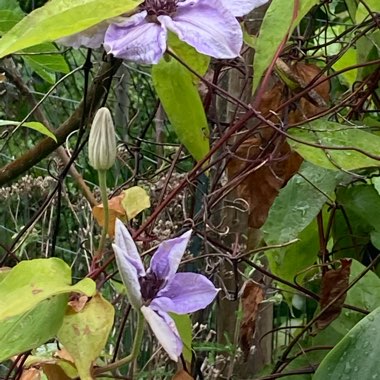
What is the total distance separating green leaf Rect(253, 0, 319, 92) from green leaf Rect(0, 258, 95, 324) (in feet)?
0.47

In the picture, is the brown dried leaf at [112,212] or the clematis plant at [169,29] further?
the brown dried leaf at [112,212]

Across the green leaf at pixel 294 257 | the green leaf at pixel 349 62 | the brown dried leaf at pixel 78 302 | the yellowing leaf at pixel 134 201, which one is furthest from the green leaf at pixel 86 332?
the green leaf at pixel 349 62

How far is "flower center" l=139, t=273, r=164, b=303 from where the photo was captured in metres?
0.37

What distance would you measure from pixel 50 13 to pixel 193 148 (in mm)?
148

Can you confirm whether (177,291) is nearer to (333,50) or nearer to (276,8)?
(276,8)

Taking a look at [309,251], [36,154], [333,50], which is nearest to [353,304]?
→ [309,251]

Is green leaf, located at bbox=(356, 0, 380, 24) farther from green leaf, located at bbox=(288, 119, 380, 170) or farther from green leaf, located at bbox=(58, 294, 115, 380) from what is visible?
green leaf, located at bbox=(58, 294, 115, 380)

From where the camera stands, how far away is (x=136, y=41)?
0.37 m

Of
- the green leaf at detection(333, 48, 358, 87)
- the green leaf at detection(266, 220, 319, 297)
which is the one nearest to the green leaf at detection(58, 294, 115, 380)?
the green leaf at detection(266, 220, 319, 297)

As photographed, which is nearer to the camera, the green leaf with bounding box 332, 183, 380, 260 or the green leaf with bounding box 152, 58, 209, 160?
the green leaf with bounding box 152, 58, 209, 160

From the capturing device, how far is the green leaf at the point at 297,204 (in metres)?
0.50

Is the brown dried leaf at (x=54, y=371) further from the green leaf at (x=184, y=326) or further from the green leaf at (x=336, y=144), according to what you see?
the green leaf at (x=336, y=144)

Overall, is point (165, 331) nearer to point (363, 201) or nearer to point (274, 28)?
point (274, 28)

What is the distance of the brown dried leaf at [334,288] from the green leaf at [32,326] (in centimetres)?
21
